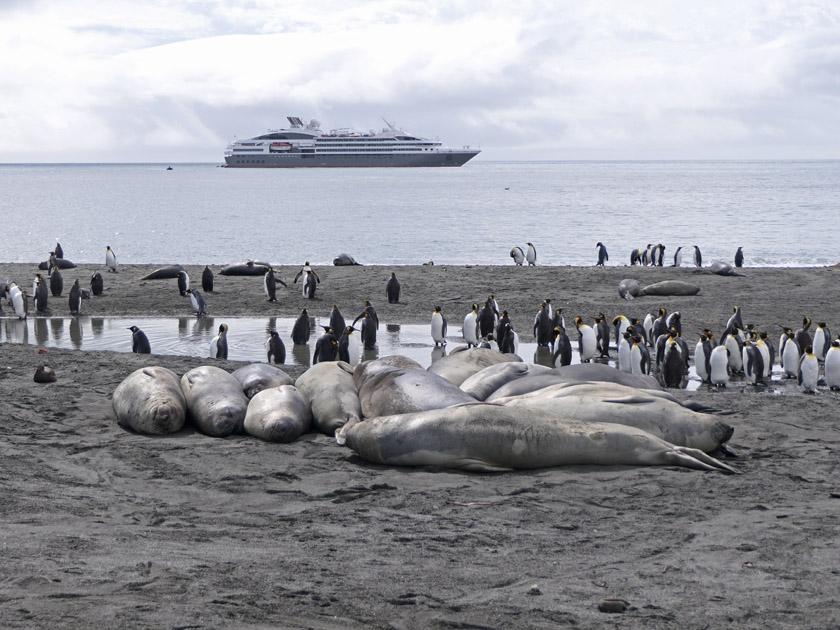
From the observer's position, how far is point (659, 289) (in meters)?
22.0

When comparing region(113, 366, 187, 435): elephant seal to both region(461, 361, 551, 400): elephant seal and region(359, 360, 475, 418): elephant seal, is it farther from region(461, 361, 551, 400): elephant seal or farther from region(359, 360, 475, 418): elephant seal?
region(461, 361, 551, 400): elephant seal

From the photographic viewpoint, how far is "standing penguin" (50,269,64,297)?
22125mm

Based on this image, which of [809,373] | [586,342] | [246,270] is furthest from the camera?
[246,270]

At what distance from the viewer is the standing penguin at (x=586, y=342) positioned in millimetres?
14812

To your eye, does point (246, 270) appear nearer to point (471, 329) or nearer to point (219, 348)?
point (471, 329)

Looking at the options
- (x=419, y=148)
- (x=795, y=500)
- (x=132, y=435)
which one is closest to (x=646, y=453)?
(x=795, y=500)

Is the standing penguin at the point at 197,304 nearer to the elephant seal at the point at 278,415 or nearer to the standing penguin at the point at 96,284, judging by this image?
the standing penguin at the point at 96,284

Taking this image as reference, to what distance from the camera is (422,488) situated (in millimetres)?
6727

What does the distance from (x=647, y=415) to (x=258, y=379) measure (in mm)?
4168

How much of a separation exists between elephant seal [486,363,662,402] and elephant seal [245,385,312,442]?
1.90 m

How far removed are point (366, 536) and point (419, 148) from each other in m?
163

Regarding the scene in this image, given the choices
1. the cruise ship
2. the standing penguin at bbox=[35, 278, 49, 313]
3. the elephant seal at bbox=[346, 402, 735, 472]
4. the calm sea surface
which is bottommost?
the elephant seal at bbox=[346, 402, 735, 472]

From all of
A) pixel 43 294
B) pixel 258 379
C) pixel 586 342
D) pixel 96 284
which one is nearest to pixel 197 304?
pixel 43 294

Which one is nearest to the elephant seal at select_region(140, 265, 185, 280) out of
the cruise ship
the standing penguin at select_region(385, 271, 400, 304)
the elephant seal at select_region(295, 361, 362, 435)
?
the standing penguin at select_region(385, 271, 400, 304)
